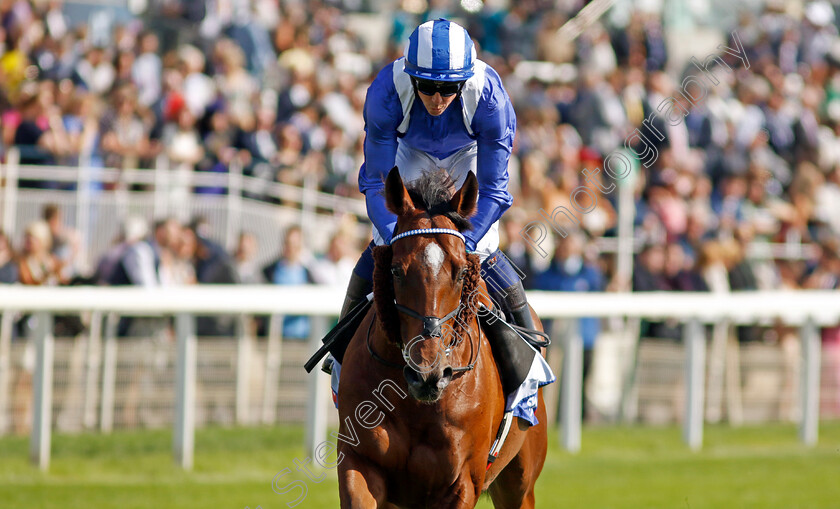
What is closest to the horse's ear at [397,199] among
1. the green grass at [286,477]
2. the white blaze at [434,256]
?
the white blaze at [434,256]

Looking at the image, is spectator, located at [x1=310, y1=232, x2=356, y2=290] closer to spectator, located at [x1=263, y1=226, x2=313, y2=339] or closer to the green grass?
spectator, located at [x1=263, y1=226, x2=313, y2=339]

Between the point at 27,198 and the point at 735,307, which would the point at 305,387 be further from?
the point at 735,307

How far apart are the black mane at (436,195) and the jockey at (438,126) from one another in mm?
58

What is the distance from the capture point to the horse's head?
4.18m

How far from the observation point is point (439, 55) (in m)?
4.76

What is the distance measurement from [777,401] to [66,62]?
8353 millimetres

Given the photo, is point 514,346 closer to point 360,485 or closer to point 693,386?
point 360,485

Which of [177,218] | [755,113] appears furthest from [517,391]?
[755,113]

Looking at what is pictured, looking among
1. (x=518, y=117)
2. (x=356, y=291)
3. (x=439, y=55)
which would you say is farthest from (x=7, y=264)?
(x=518, y=117)

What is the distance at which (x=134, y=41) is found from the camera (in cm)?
1290

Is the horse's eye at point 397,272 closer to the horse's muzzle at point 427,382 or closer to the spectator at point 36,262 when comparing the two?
the horse's muzzle at point 427,382

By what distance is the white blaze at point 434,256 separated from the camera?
4.29 meters

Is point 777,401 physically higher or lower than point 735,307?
lower

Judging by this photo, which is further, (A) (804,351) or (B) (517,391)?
(A) (804,351)
